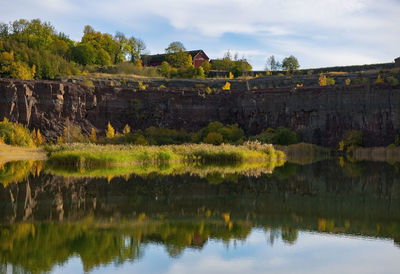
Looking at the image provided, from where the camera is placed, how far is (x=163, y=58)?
115 meters

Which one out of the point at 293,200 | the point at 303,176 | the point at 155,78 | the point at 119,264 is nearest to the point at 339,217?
the point at 293,200

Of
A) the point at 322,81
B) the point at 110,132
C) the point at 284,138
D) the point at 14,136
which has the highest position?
the point at 322,81

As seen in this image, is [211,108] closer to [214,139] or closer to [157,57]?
[214,139]

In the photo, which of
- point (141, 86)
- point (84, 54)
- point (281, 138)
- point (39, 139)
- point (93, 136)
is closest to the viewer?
point (39, 139)

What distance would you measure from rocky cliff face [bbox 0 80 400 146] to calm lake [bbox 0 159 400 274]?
1684 inches

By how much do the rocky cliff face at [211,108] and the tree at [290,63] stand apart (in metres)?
29.4

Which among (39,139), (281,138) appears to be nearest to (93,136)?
(39,139)

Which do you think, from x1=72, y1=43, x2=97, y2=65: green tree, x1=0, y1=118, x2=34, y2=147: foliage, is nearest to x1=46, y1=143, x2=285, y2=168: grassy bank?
x1=0, y1=118, x2=34, y2=147: foliage

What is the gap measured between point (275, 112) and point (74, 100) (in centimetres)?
2736

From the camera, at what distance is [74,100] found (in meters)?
71.4

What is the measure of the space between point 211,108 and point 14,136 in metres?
30.4

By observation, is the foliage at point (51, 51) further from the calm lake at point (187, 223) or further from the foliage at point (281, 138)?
the calm lake at point (187, 223)

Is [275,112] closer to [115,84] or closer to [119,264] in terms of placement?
[115,84]

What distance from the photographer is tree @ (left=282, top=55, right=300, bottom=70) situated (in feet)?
347
